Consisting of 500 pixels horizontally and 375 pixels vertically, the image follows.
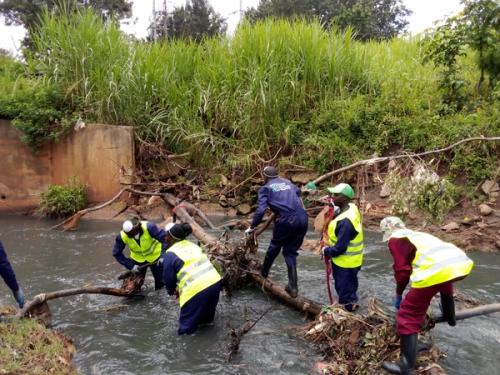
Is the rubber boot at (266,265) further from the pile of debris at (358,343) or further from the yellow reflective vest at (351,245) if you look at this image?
the pile of debris at (358,343)

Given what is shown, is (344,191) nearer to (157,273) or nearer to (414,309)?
(414,309)

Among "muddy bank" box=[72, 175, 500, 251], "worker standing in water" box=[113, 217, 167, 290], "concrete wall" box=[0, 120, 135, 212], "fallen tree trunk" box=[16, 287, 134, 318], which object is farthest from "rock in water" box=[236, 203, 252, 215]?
"fallen tree trunk" box=[16, 287, 134, 318]

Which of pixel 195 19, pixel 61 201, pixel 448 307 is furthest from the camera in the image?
pixel 195 19

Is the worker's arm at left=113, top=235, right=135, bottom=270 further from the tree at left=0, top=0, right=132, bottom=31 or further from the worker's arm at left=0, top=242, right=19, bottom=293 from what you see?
the tree at left=0, top=0, right=132, bottom=31

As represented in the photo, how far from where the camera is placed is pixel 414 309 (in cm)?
391

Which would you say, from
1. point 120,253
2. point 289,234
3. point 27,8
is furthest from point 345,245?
point 27,8

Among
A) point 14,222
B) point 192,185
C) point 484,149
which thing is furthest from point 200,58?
point 484,149

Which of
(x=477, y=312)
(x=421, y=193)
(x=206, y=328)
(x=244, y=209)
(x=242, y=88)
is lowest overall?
(x=206, y=328)

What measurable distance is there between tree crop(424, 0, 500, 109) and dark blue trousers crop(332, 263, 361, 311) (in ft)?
24.2

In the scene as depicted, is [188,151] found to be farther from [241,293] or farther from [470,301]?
[470,301]

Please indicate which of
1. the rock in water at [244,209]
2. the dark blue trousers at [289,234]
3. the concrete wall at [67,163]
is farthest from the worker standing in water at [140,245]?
the concrete wall at [67,163]

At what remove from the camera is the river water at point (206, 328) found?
459cm

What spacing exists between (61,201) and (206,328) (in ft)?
23.2

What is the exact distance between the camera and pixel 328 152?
10.9 meters
